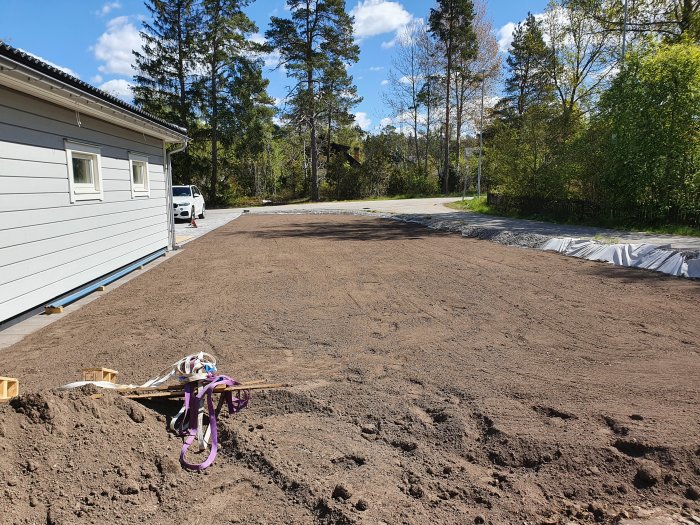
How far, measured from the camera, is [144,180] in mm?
10758

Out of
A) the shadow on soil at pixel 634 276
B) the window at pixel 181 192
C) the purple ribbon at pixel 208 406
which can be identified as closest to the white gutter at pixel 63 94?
the purple ribbon at pixel 208 406

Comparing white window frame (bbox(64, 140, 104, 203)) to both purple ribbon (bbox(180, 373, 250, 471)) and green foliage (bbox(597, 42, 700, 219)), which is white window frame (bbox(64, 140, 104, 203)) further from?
green foliage (bbox(597, 42, 700, 219))

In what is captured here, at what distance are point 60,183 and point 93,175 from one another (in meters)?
1.38

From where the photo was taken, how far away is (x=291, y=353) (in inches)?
186

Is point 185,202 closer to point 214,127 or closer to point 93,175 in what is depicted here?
point 93,175

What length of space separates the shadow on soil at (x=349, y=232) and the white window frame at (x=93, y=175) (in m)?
7.89

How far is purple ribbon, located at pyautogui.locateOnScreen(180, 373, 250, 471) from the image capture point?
2.87 meters

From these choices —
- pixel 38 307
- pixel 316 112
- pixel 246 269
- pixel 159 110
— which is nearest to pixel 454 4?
pixel 316 112

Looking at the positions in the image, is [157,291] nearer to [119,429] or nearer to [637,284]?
[119,429]

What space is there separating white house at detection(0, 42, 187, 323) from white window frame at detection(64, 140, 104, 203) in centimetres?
2

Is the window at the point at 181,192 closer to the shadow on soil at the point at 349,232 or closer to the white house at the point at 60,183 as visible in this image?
the shadow on soil at the point at 349,232

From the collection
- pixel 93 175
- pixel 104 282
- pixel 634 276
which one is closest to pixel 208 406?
pixel 104 282

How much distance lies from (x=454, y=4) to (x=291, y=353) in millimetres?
41320

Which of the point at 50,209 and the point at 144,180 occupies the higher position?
the point at 144,180
